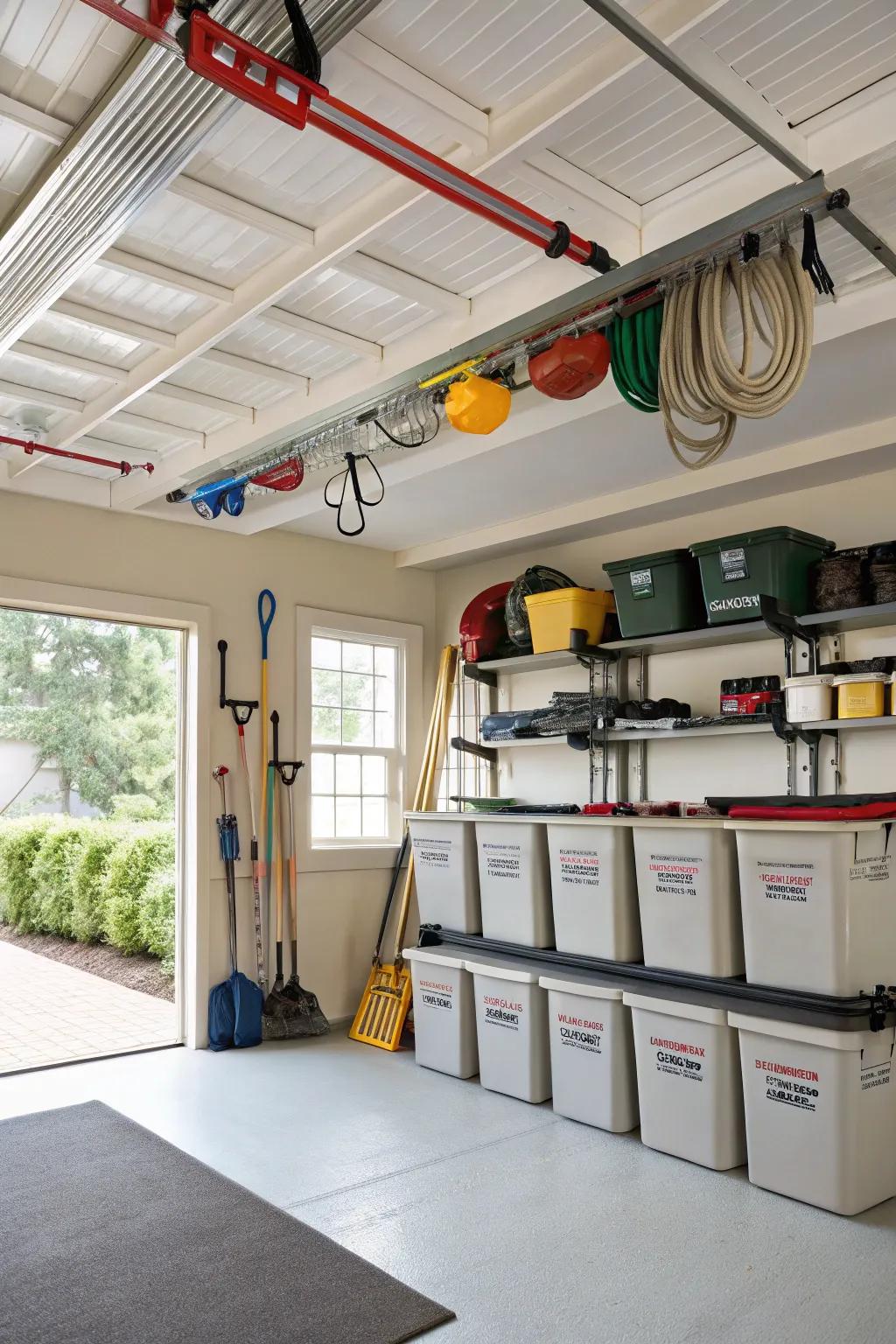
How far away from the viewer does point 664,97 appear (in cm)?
240

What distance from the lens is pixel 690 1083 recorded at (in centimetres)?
384

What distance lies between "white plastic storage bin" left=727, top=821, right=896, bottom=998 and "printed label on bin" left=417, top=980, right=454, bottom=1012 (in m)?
1.69

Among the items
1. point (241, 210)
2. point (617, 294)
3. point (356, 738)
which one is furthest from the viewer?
point (356, 738)

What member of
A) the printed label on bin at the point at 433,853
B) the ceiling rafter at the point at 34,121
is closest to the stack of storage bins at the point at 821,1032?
the printed label on bin at the point at 433,853

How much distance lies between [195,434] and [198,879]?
7.68 feet

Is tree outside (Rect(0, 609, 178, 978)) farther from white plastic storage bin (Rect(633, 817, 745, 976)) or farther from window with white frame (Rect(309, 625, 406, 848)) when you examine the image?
white plastic storage bin (Rect(633, 817, 745, 976))

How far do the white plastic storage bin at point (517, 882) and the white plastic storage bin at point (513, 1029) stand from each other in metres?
0.16

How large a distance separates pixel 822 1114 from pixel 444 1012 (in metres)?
2.07

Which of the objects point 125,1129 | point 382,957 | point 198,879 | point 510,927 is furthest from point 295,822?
point 125,1129

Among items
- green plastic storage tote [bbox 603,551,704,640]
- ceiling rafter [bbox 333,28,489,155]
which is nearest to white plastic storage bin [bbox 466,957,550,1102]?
green plastic storage tote [bbox 603,551,704,640]

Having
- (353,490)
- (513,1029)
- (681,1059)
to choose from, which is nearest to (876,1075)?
(681,1059)

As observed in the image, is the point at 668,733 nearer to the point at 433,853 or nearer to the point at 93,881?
the point at 433,853

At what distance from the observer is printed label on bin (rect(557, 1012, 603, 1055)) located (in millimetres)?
4230

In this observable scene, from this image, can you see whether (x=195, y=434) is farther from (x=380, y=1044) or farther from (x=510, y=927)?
(x=380, y=1044)
